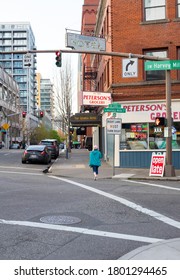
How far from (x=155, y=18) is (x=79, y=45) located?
23.9 ft

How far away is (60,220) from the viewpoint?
8.13 metres

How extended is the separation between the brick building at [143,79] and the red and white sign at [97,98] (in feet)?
1.72

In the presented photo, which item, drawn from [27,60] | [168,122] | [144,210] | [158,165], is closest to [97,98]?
[168,122]

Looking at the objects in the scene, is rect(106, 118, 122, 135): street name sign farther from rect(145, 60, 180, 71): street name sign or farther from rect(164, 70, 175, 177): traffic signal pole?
rect(145, 60, 180, 71): street name sign

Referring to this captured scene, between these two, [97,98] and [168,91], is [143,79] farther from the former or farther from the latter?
[168,91]

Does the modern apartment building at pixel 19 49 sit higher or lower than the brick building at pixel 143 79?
higher

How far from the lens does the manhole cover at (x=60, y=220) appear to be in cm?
795

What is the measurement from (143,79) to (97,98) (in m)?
3.01

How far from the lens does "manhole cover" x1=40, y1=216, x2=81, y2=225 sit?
313 inches

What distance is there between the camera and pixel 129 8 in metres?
22.6

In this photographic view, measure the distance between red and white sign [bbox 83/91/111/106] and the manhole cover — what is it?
47.5ft

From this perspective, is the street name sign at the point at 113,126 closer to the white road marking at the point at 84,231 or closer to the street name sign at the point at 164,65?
the street name sign at the point at 164,65

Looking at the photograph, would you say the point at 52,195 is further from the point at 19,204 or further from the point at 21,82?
the point at 21,82

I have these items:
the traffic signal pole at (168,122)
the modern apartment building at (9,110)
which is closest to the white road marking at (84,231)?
the traffic signal pole at (168,122)
